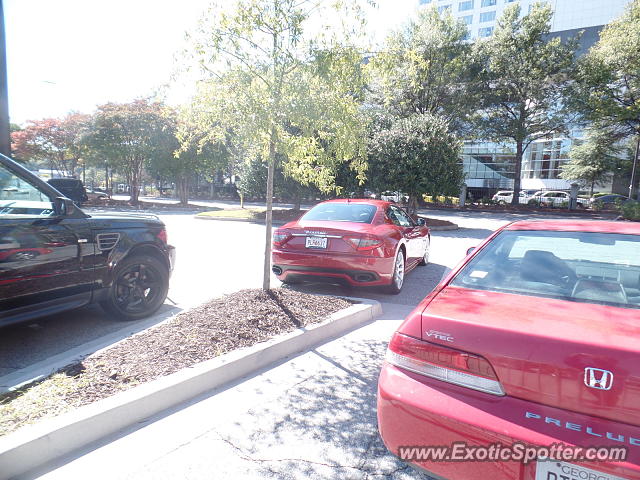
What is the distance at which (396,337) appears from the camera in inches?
80.0

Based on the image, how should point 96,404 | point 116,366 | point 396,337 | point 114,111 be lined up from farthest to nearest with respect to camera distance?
point 114,111
point 116,366
point 96,404
point 396,337

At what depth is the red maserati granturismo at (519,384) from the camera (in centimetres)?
147

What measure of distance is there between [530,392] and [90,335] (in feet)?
13.7

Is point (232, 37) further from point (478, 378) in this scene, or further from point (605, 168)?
point (605, 168)

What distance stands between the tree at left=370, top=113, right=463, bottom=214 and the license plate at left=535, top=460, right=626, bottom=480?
1690 cm

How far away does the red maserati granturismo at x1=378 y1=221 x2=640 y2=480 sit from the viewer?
147 cm

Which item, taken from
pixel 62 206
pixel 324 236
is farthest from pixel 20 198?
pixel 324 236

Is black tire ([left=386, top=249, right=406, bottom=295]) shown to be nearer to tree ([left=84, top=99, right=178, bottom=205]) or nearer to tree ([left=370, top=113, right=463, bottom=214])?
tree ([left=370, top=113, right=463, bottom=214])

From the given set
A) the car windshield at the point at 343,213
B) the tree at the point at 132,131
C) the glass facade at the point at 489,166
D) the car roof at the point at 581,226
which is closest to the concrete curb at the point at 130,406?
the car roof at the point at 581,226

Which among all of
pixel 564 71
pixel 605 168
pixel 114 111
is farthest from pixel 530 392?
pixel 605 168

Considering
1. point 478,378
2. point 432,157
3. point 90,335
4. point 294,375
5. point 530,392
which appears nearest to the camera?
point 530,392

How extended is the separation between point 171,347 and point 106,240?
1.54 meters

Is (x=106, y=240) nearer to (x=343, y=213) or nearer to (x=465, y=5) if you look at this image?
(x=343, y=213)

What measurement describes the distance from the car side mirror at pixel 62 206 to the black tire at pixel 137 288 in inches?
32.7
